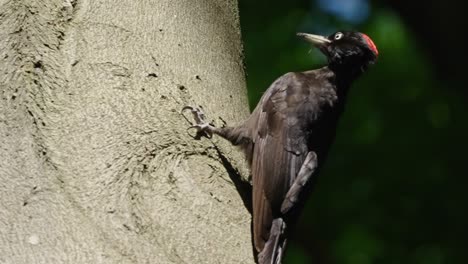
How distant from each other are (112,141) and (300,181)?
49.7 inches

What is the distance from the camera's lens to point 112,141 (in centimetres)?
265

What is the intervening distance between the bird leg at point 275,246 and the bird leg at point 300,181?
94mm

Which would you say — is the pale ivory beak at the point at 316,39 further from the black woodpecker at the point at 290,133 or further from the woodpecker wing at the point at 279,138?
the woodpecker wing at the point at 279,138

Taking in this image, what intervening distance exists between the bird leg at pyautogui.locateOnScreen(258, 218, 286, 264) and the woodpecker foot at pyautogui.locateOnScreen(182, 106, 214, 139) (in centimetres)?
45

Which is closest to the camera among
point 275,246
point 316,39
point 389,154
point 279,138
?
point 275,246

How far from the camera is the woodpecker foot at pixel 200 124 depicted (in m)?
2.94

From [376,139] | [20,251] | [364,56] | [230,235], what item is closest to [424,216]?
[376,139]

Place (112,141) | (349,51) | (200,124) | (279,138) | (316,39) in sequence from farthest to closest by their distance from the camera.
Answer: (316,39)
(349,51)
(279,138)
(200,124)
(112,141)

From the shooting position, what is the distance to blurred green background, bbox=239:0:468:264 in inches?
285

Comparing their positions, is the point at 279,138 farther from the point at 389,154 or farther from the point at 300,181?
the point at 389,154

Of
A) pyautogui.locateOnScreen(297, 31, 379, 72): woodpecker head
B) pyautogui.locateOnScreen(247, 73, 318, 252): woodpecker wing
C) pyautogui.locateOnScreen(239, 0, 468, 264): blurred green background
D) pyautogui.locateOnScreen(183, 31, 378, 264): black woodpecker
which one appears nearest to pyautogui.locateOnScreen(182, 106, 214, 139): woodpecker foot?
pyautogui.locateOnScreen(183, 31, 378, 264): black woodpecker

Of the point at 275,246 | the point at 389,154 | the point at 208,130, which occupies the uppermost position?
the point at 208,130

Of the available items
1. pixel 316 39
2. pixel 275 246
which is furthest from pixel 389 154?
pixel 275 246

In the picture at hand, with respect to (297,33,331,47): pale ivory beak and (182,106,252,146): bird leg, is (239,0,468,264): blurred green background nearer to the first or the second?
(297,33,331,47): pale ivory beak
